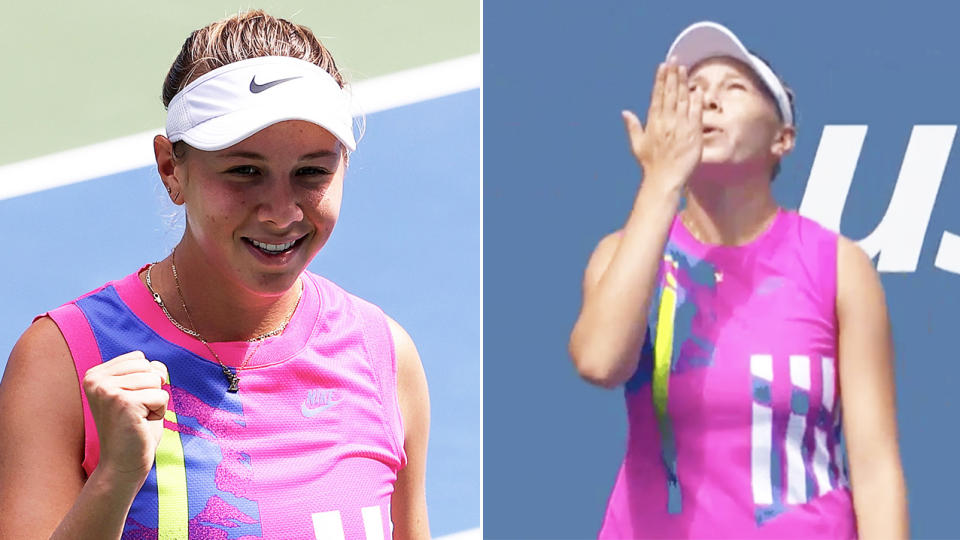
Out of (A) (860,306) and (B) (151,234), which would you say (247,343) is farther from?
(A) (860,306)

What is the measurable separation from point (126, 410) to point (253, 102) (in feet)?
0.98

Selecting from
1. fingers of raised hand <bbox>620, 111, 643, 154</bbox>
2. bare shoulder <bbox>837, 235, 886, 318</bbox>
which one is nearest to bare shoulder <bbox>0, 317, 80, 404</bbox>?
fingers of raised hand <bbox>620, 111, 643, 154</bbox>

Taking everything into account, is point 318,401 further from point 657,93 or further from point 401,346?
point 657,93

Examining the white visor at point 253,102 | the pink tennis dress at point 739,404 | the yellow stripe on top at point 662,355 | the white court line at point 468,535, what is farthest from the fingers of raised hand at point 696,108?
the white visor at point 253,102

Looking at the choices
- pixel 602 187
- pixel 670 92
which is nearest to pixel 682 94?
pixel 670 92

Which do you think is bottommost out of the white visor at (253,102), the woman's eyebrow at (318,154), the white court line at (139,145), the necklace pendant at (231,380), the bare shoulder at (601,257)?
the necklace pendant at (231,380)

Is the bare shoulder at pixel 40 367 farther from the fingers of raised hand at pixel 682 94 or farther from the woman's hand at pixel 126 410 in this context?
the fingers of raised hand at pixel 682 94

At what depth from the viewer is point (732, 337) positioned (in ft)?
7.75

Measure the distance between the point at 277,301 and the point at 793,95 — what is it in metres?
1.48

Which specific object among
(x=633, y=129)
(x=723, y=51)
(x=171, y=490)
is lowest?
(x=171, y=490)

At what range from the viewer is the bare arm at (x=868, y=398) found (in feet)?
7.66

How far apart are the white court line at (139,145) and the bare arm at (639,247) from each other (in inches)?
13.8

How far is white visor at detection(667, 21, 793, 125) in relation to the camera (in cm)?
244

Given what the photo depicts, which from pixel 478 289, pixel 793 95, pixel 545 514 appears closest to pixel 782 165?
pixel 793 95
